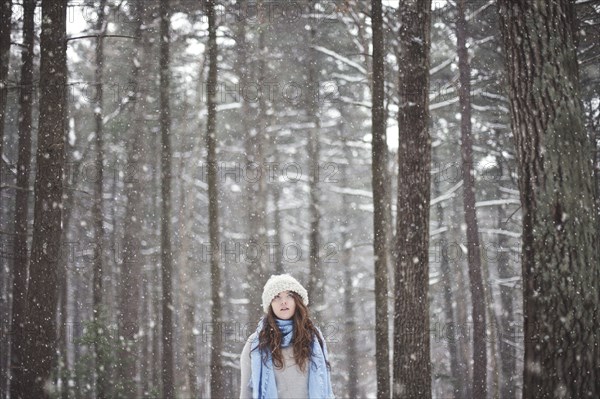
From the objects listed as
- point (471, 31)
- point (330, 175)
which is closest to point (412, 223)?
point (471, 31)

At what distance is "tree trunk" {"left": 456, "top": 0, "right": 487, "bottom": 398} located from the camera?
15.1 meters

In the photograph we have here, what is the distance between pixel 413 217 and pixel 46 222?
614 cm

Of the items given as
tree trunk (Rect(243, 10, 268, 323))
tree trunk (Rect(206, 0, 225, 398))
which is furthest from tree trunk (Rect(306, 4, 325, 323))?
tree trunk (Rect(206, 0, 225, 398))

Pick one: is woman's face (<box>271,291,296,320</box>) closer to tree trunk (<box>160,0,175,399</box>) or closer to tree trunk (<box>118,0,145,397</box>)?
tree trunk (<box>160,0,175,399</box>)

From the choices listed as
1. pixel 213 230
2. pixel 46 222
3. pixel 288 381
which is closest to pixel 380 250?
pixel 213 230

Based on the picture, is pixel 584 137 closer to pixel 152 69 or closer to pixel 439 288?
pixel 152 69

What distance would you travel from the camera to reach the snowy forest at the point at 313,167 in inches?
215

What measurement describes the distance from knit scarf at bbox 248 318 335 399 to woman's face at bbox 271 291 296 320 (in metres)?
0.06

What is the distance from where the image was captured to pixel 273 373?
468 cm

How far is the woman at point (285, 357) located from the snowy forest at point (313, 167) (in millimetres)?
2110

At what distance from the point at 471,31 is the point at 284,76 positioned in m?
6.18

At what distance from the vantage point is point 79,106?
818 inches

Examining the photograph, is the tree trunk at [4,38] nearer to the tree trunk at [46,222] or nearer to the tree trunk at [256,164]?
the tree trunk at [46,222]

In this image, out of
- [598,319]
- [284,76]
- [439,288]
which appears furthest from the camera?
[439,288]
